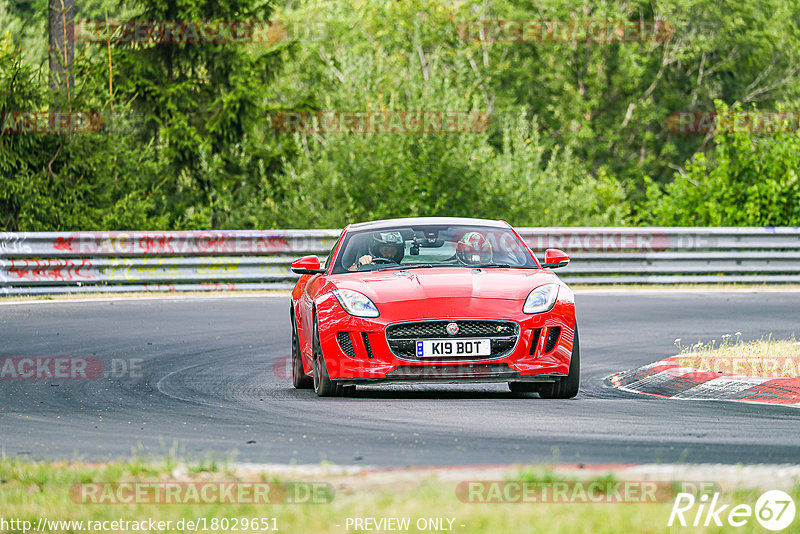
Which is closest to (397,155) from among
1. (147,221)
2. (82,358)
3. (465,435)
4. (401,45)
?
(147,221)

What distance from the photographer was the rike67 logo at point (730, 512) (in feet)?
16.7

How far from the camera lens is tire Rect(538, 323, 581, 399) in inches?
392

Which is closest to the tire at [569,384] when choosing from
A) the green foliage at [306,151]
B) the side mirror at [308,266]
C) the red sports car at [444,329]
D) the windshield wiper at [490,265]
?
the red sports car at [444,329]

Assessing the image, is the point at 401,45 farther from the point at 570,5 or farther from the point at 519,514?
the point at 519,514

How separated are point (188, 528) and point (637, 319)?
13.2 m

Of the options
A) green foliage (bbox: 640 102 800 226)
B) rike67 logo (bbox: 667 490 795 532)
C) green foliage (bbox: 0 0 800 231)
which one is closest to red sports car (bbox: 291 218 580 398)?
rike67 logo (bbox: 667 490 795 532)

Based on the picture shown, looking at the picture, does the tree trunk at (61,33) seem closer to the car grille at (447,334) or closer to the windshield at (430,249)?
the windshield at (430,249)

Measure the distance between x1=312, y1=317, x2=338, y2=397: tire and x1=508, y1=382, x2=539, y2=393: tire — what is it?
1.45 m

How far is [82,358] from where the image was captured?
13.3 meters

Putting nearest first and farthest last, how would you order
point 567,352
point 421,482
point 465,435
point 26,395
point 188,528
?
1. point 188,528
2. point 421,482
3. point 465,435
4. point 567,352
5. point 26,395

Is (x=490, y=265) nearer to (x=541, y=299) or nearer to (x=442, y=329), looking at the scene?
(x=541, y=299)

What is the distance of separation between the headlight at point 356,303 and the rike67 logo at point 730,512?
451cm

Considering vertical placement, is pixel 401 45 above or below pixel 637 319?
above

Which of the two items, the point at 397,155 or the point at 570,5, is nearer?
the point at 397,155
